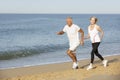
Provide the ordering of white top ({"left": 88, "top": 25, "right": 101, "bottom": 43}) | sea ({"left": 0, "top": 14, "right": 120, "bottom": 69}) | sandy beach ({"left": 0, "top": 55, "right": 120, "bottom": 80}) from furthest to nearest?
sea ({"left": 0, "top": 14, "right": 120, "bottom": 69}) < white top ({"left": 88, "top": 25, "right": 101, "bottom": 43}) < sandy beach ({"left": 0, "top": 55, "right": 120, "bottom": 80})

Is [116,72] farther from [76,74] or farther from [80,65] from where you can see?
[80,65]

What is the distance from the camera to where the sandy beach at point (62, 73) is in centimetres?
963

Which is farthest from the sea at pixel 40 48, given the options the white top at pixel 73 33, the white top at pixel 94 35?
the white top at pixel 94 35

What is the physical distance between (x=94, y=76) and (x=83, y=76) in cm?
28

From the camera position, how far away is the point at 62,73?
33.8 feet

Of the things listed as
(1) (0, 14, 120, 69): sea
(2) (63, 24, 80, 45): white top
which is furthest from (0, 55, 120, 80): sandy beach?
(1) (0, 14, 120, 69): sea

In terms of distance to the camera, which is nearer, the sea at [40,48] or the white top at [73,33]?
the white top at [73,33]

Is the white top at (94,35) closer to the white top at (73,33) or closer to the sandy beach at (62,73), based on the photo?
the white top at (73,33)

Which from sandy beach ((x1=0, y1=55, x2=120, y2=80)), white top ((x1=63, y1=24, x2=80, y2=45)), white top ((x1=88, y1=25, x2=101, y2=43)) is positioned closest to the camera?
sandy beach ((x1=0, y1=55, x2=120, y2=80))

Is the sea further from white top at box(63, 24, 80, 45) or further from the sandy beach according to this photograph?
white top at box(63, 24, 80, 45)

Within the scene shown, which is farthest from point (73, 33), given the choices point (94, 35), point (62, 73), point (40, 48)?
point (40, 48)

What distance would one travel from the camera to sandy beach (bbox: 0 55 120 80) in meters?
9.63

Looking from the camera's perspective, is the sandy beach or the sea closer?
the sandy beach

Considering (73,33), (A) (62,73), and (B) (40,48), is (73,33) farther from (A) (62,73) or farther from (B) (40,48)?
(B) (40,48)
